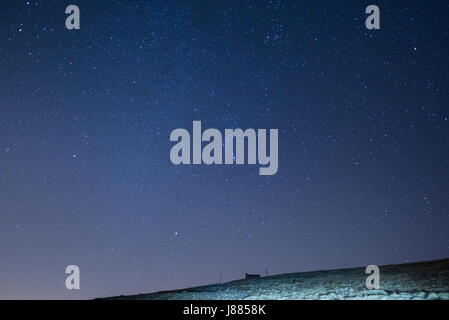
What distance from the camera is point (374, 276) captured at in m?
9.29
